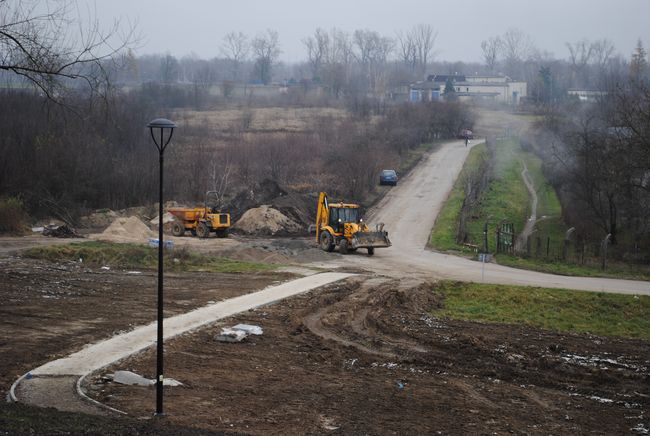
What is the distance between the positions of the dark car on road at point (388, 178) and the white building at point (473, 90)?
65.7 m

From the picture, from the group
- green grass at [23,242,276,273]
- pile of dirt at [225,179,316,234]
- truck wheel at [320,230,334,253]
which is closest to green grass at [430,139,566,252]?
truck wheel at [320,230,334,253]

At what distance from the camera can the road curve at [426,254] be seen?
2861cm

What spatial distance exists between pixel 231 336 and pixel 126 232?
2233 cm

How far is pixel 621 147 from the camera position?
38.3 metres

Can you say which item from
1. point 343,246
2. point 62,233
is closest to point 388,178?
point 343,246

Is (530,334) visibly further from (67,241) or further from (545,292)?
(67,241)

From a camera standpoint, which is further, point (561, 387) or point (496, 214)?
point (496, 214)

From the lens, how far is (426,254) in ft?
119

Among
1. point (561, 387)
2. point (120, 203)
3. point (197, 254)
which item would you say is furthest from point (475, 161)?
point (561, 387)

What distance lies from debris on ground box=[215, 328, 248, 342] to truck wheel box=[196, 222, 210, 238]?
72.9ft

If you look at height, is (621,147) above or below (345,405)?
above

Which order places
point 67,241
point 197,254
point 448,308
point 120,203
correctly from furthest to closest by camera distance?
point 120,203
point 67,241
point 197,254
point 448,308

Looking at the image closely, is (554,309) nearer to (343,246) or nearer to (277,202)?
(343,246)

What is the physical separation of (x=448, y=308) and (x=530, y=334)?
14.5 ft
